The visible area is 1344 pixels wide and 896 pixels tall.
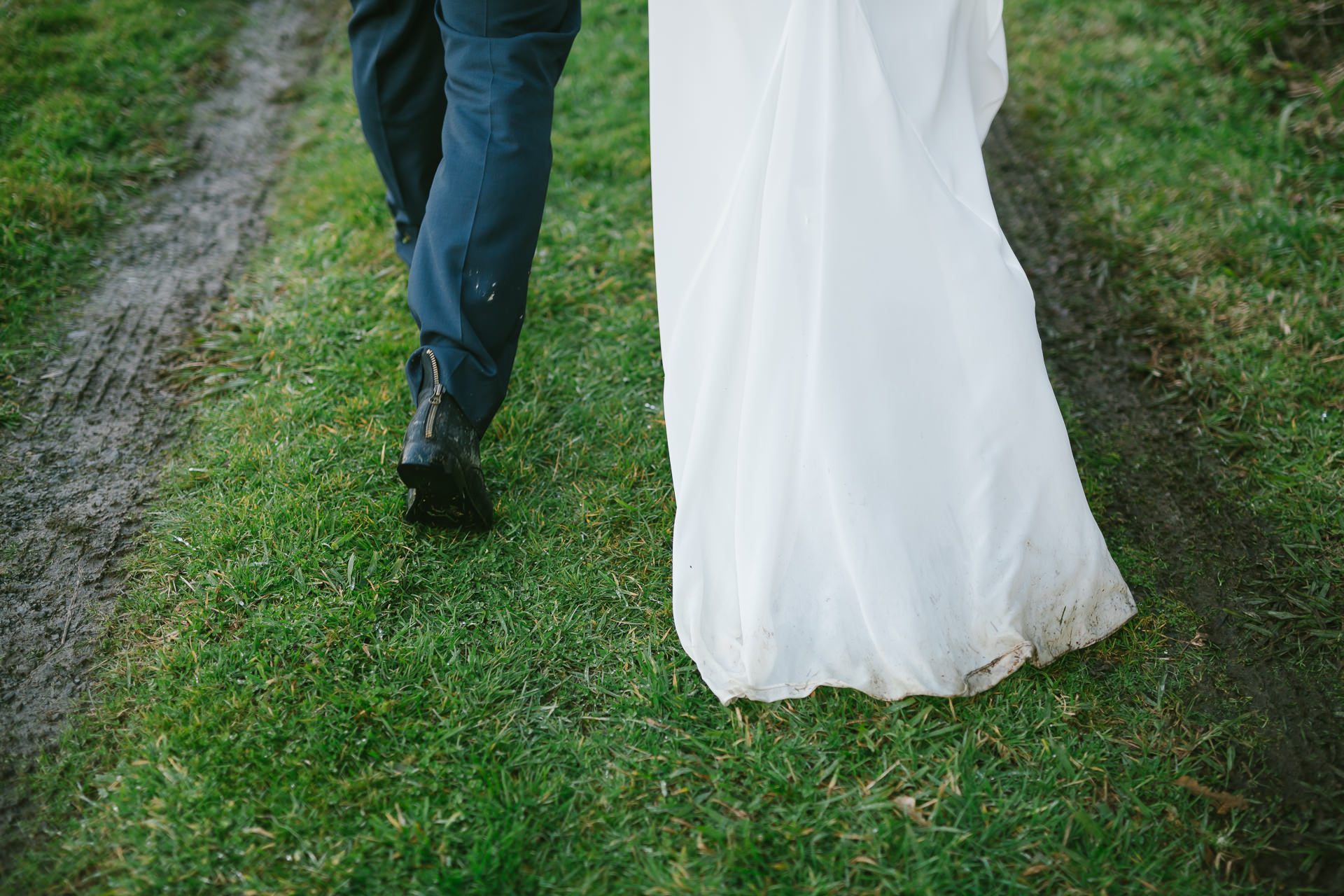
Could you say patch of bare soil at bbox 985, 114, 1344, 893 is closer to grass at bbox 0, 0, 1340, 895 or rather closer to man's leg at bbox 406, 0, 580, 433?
grass at bbox 0, 0, 1340, 895

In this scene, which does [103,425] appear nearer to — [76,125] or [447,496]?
[447,496]

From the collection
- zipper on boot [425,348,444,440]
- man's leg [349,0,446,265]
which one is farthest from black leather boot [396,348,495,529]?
man's leg [349,0,446,265]

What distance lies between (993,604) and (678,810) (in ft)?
2.20

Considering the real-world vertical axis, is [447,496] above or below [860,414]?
below

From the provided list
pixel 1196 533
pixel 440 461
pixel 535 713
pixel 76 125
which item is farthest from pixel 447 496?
pixel 76 125

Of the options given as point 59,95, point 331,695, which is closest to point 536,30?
point 331,695

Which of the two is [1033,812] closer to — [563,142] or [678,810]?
[678,810]

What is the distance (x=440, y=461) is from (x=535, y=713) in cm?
52

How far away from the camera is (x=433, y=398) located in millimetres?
1851

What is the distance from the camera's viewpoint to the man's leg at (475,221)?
6.12ft

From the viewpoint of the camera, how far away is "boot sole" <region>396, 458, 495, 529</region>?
1815mm

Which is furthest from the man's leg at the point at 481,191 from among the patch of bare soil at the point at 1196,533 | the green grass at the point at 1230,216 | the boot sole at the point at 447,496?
the green grass at the point at 1230,216

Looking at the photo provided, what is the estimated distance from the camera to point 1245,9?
4.16 m

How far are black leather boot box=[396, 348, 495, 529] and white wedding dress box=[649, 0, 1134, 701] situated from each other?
1.52ft
